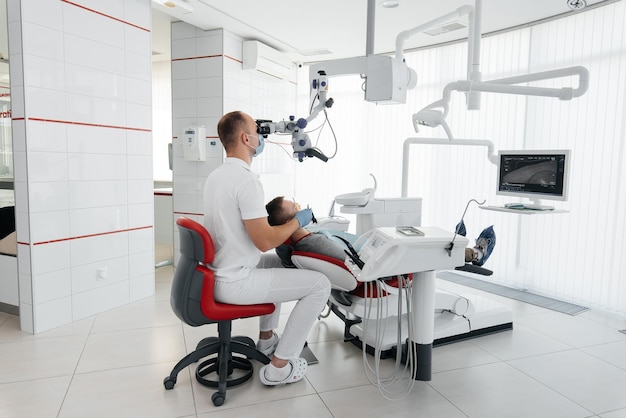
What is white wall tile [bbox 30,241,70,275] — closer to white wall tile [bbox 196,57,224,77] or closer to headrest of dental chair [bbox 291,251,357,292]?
headrest of dental chair [bbox 291,251,357,292]

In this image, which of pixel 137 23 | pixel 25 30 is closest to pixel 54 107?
pixel 25 30

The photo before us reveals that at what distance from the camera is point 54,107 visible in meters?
2.96

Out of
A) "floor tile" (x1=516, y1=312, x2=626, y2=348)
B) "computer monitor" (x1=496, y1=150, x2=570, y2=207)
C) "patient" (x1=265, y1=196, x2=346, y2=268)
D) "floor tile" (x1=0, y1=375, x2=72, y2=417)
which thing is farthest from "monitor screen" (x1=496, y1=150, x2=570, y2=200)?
"floor tile" (x1=0, y1=375, x2=72, y2=417)

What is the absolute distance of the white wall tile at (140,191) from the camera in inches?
140

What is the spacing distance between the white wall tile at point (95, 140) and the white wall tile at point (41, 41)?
476 mm

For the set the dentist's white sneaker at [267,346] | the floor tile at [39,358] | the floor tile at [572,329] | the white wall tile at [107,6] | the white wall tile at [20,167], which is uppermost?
the white wall tile at [107,6]

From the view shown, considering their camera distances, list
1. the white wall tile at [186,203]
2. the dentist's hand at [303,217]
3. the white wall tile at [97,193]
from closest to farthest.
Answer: the dentist's hand at [303,217] → the white wall tile at [97,193] → the white wall tile at [186,203]

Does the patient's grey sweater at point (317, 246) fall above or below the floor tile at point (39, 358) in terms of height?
above

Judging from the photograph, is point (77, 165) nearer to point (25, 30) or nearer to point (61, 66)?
point (61, 66)

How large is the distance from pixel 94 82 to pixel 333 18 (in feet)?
6.99

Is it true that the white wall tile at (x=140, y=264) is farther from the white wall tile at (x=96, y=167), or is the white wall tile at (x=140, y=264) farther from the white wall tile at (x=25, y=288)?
the white wall tile at (x=25, y=288)

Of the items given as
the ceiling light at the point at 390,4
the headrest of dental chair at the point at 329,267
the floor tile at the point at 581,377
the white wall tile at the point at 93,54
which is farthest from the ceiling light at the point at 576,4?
the white wall tile at the point at 93,54

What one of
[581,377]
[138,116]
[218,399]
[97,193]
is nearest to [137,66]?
[138,116]

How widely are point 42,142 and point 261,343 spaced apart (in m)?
1.92
